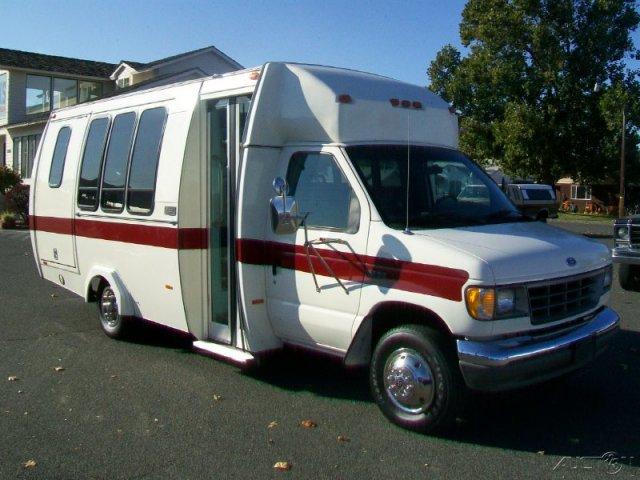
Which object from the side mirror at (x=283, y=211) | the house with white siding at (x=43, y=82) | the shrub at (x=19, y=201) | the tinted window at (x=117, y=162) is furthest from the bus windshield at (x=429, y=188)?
the house with white siding at (x=43, y=82)

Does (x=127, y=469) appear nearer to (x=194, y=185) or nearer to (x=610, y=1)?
(x=194, y=185)

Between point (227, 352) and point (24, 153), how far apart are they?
95.0 ft

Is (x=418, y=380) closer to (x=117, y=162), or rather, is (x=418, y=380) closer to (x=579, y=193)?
(x=117, y=162)

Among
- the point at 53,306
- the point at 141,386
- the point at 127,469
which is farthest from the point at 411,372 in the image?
the point at 53,306

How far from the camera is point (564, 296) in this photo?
5051 mm

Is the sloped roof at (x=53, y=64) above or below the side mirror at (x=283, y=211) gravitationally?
above

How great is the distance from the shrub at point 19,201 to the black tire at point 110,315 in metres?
18.3

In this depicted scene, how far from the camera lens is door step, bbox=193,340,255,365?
235 inches

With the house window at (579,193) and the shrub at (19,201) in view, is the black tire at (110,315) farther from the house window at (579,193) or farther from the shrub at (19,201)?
the house window at (579,193)

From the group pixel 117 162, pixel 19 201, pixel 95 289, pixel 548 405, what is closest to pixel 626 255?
pixel 548 405

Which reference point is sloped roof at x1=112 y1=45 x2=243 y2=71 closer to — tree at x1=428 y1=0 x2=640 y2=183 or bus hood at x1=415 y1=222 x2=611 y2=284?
tree at x1=428 y1=0 x2=640 y2=183

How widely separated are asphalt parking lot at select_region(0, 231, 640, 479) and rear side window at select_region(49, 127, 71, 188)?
2.11 metres

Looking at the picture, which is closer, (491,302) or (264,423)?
(491,302)

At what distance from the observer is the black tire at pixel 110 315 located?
25.0ft
